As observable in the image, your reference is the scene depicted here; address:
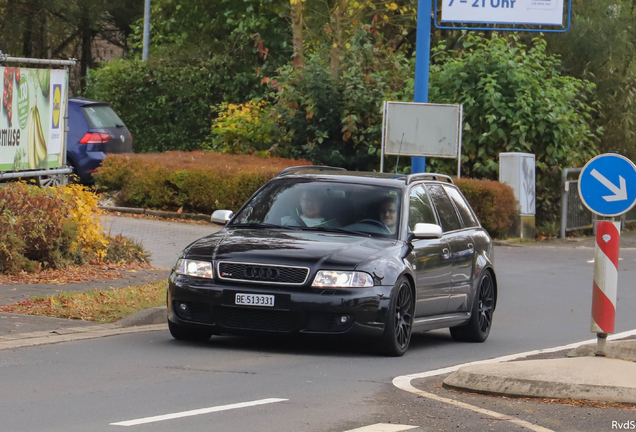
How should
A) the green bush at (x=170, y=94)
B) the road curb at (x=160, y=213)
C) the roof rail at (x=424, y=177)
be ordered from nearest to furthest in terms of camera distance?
the roof rail at (x=424, y=177) < the road curb at (x=160, y=213) < the green bush at (x=170, y=94)

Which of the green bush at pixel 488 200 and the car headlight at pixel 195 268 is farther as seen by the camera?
the green bush at pixel 488 200

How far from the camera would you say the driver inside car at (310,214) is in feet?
34.2

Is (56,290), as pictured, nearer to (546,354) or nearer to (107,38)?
(546,354)

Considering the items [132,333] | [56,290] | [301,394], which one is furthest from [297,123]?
[301,394]

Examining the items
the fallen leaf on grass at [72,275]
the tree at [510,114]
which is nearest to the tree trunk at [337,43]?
the tree at [510,114]

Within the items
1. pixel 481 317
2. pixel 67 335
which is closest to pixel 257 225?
pixel 67 335

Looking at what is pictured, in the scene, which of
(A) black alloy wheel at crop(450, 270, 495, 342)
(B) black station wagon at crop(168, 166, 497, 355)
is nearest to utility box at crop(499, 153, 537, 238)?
(A) black alloy wheel at crop(450, 270, 495, 342)

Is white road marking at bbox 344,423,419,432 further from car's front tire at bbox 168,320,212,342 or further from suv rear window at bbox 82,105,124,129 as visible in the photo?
suv rear window at bbox 82,105,124,129

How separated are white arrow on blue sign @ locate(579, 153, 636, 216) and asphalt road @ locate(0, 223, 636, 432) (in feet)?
5.87

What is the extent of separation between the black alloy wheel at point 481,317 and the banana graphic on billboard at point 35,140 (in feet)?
22.6

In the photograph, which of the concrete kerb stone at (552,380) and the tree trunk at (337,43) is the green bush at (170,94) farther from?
the concrete kerb stone at (552,380)

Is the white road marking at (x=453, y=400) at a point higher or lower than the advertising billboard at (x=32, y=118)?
lower

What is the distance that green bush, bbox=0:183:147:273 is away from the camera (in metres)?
13.2

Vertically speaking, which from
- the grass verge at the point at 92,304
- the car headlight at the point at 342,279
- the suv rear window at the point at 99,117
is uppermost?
the suv rear window at the point at 99,117
